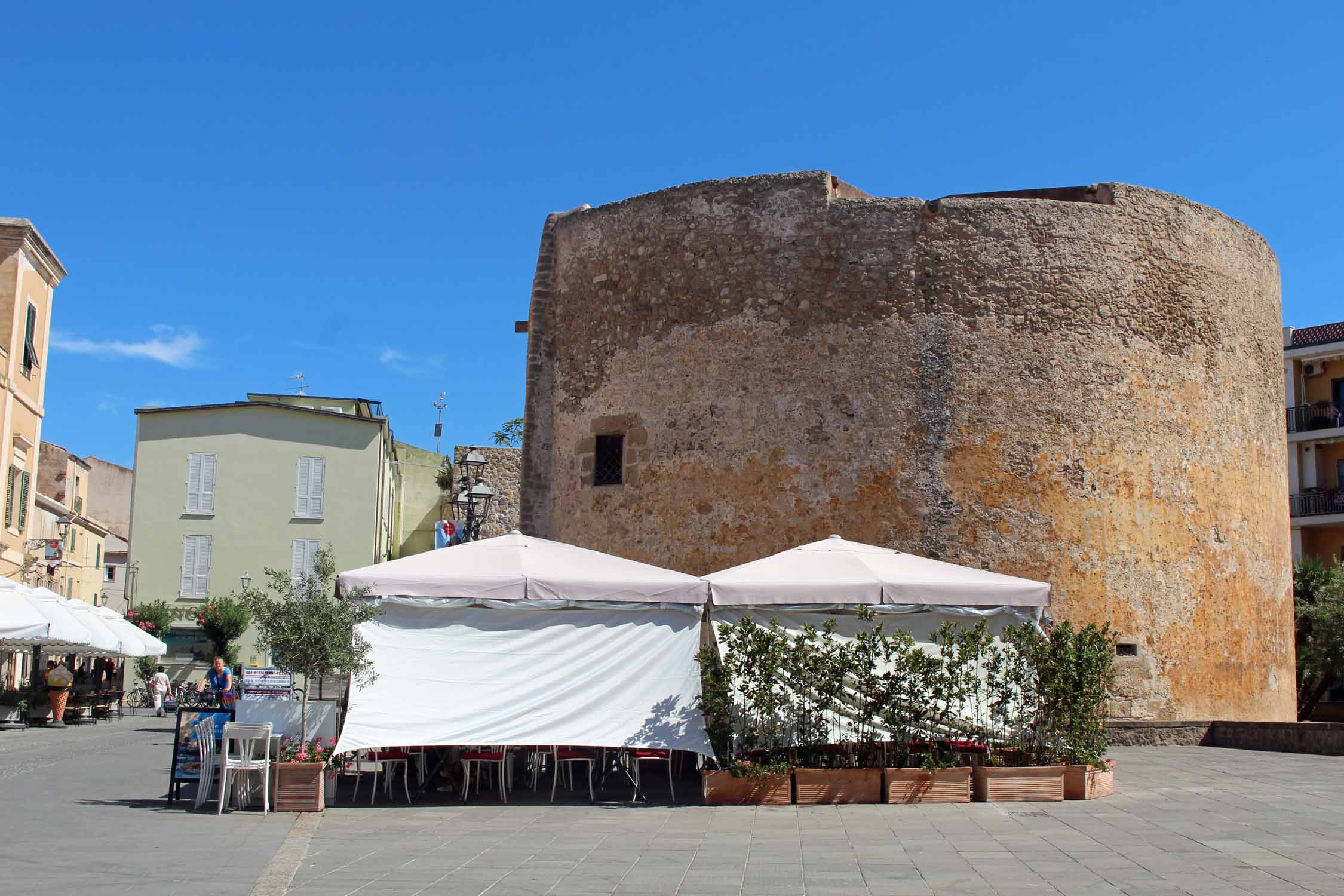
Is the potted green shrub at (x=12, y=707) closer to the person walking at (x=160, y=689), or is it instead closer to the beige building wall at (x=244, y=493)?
the person walking at (x=160, y=689)

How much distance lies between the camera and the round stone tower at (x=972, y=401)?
14.9 metres

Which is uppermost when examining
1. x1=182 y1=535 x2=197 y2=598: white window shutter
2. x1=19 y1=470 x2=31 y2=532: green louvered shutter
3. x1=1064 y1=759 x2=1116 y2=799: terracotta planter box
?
x1=19 y1=470 x2=31 y2=532: green louvered shutter

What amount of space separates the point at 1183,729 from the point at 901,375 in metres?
5.25

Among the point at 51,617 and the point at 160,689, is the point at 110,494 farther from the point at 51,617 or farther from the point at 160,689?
the point at 51,617

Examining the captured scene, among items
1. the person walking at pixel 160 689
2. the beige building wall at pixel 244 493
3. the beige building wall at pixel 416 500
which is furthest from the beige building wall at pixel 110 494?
the person walking at pixel 160 689

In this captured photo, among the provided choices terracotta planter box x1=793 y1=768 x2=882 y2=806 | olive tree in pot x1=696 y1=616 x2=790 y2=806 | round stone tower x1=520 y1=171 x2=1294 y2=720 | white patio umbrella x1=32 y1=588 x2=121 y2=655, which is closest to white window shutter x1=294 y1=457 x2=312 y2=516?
white patio umbrella x1=32 y1=588 x2=121 y2=655

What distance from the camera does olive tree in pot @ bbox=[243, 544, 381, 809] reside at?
380 inches

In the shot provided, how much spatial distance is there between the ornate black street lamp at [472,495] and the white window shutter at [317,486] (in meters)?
17.4

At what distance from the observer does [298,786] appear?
9.61 m

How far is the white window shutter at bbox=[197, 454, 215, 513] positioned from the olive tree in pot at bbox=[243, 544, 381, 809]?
85.8 feet

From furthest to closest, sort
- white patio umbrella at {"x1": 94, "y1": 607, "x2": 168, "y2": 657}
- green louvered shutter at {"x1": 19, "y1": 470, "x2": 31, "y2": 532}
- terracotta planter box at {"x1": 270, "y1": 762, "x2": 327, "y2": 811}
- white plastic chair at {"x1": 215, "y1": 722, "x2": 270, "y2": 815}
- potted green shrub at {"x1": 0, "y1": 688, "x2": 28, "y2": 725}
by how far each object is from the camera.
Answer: green louvered shutter at {"x1": 19, "y1": 470, "x2": 31, "y2": 532} < white patio umbrella at {"x1": 94, "y1": 607, "x2": 168, "y2": 657} < potted green shrub at {"x1": 0, "y1": 688, "x2": 28, "y2": 725} < terracotta planter box at {"x1": 270, "y1": 762, "x2": 327, "y2": 811} < white plastic chair at {"x1": 215, "y1": 722, "x2": 270, "y2": 815}

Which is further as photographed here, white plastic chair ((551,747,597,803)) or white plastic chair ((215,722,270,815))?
white plastic chair ((551,747,597,803))

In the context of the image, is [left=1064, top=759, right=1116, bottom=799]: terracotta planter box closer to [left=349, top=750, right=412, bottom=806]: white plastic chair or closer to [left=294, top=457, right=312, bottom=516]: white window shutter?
[left=349, top=750, right=412, bottom=806]: white plastic chair

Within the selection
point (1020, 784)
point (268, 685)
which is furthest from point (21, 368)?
point (1020, 784)
